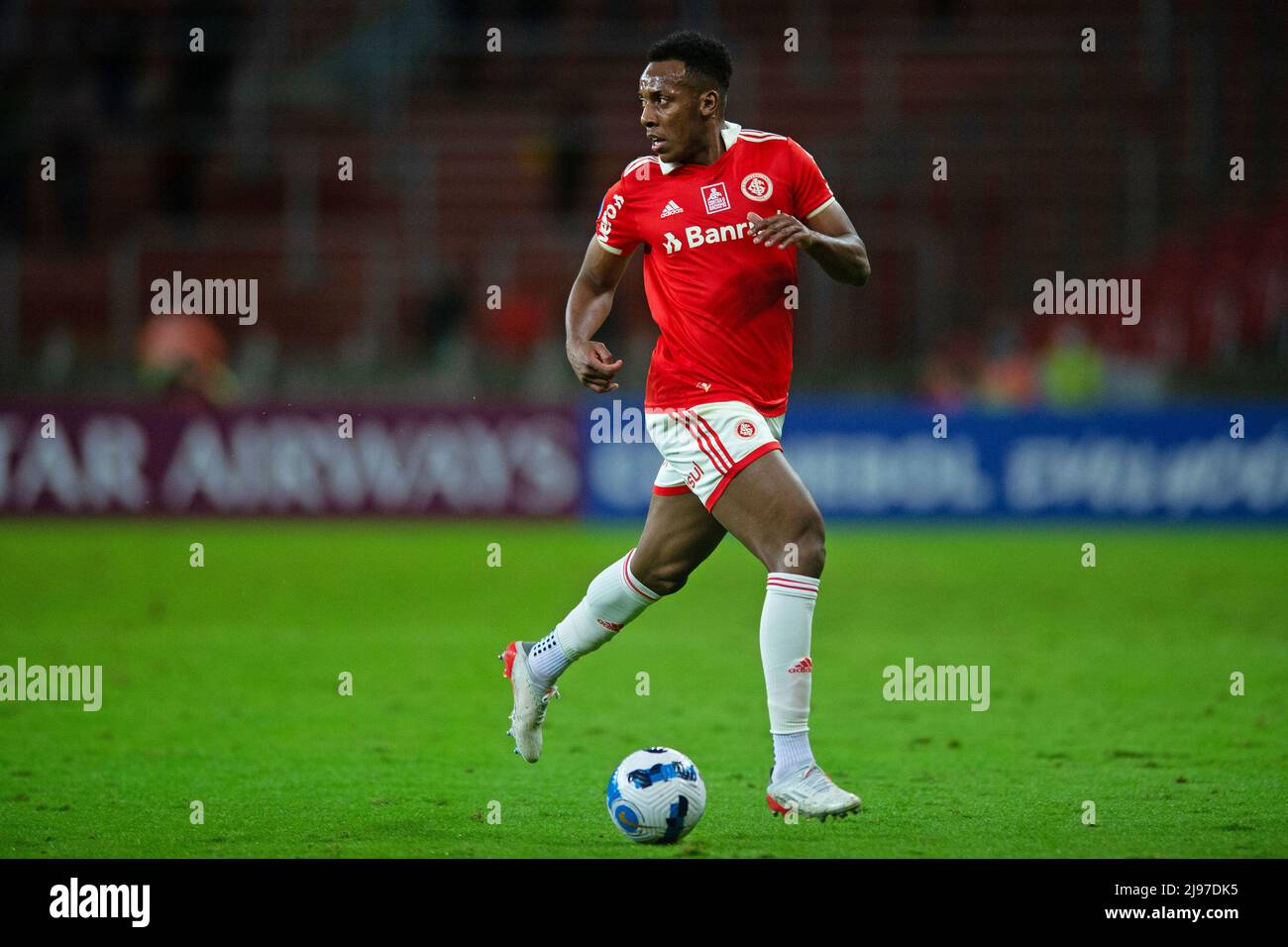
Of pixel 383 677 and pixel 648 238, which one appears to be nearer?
pixel 648 238

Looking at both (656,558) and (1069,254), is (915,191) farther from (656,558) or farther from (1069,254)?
(656,558)

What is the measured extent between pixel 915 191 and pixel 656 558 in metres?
16.8

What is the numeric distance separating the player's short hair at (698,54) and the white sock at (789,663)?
1937 mm

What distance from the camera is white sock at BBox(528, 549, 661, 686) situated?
7.37 m

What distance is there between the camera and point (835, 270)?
6.92m

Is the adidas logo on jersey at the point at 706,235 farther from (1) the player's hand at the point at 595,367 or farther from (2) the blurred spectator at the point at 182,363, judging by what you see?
(2) the blurred spectator at the point at 182,363

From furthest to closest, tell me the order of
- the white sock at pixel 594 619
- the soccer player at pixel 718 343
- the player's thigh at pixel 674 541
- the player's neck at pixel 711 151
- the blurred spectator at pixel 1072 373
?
the blurred spectator at pixel 1072 373
the white sock at pixel 594 619
the player's thigh at pixel 674 541
the player's neck at pixel 711 151
the soccer player at pixel 718 343

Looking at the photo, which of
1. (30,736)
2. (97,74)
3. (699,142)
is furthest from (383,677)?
(97,74)

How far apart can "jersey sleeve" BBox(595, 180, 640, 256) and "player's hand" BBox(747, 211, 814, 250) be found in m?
0.82

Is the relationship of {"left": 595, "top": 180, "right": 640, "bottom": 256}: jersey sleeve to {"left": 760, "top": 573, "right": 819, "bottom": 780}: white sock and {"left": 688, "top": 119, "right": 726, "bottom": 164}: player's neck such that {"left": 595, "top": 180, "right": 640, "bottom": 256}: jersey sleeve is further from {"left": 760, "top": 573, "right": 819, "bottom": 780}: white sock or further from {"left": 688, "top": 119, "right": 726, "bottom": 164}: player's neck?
{"left": 760, "top": 573, "right": 819, "bottom": 780}: white sock

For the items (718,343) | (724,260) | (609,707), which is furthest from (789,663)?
(609,707)

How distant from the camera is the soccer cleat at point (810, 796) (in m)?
6.54

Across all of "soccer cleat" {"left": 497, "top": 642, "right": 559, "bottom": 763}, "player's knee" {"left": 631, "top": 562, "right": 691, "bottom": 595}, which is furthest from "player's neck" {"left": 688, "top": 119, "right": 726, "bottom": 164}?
"soccer cleat" {"left": 497, "top": 642, "right": 559, "bottom": 763}

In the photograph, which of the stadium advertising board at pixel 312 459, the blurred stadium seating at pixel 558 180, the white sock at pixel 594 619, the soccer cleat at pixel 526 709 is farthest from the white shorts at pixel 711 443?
the blurred stadium seating at pixel 558 180
